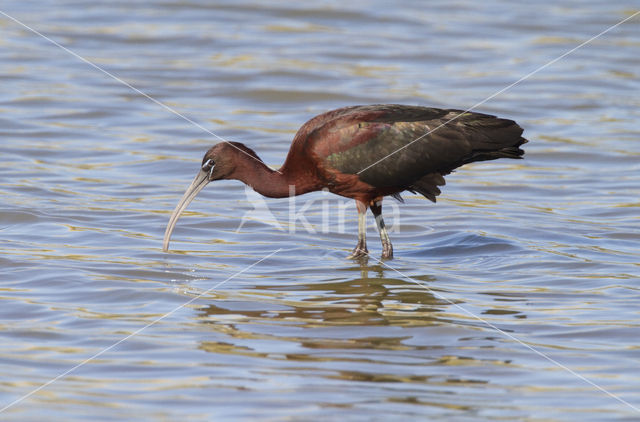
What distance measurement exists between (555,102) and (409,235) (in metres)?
5.96

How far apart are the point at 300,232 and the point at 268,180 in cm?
110

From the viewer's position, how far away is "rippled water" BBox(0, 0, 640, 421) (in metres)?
5.61

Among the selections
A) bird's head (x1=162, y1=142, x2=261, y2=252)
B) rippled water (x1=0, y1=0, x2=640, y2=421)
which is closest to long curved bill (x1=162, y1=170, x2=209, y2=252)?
bird's head (x1=162, y1=142, x2=261, y2=252)

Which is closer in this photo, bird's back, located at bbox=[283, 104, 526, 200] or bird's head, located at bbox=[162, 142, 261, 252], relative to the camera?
bird's back, located at bbox=[283, 104, 526, 200]

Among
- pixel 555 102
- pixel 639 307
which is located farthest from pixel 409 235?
pixel 555 102

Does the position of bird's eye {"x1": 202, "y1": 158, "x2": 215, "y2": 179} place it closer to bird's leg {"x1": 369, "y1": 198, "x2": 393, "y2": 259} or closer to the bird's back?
the bird's back

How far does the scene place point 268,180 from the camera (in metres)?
8.62

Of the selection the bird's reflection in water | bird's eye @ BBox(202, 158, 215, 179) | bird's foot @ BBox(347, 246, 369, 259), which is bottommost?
the bird's reflection in water

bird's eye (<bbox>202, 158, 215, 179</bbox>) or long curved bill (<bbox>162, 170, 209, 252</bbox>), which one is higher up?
bird's eye (<bbox>202, 158, 215, 179</bbox>)

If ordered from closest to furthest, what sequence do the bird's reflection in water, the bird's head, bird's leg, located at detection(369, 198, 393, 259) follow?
the bird's reflection in water, the bird's head, bird's leg, located at detection(369, 198, 393, 259)

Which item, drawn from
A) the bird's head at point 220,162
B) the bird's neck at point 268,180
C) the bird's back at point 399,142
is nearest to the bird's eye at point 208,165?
the bird's head at point 220,162

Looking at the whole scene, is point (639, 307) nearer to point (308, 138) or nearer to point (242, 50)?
point (308, 138)

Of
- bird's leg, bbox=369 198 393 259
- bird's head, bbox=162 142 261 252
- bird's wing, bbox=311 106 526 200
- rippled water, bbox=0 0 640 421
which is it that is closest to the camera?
rippled water, bbox=0 0 640 421

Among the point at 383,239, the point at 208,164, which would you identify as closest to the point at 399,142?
the point at 383,239
